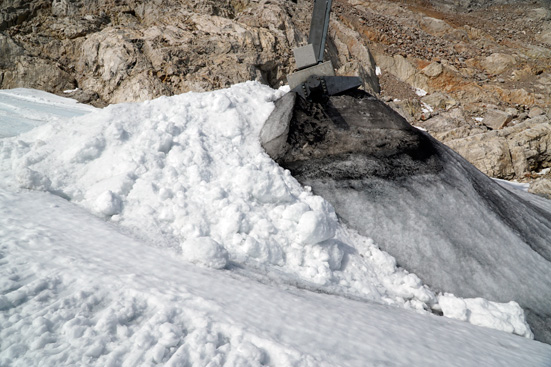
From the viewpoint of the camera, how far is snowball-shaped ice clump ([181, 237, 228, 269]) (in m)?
2.65

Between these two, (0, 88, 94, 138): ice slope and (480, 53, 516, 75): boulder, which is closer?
(0, 88, 94, 138): ice slope

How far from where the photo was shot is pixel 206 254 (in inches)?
104

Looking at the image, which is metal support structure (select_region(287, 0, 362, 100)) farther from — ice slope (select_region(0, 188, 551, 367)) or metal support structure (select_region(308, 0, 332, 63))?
ice slope (select_region(0, 188, 551, 367))

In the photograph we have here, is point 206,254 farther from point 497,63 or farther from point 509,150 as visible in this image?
point 497,63

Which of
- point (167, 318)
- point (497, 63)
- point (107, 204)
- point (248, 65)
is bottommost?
point (167, 318)

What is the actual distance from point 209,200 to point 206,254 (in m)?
0.77

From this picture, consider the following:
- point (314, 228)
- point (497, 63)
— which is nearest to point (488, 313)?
point (314, 228)

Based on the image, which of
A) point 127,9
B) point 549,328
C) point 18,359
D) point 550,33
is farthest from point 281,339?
point 550,33

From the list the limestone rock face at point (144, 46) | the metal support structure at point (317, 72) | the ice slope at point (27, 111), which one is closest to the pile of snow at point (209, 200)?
the ice slope at point (27, 111)

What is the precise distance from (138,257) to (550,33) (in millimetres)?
32784

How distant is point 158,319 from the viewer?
1767 millimetres

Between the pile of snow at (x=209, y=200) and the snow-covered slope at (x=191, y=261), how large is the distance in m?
0.02

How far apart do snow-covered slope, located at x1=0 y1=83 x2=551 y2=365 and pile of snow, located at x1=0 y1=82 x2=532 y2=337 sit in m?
0.02

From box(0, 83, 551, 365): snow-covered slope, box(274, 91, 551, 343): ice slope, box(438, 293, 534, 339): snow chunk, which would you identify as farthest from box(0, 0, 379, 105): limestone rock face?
box(438, 293, 534, 339): snow chunk
